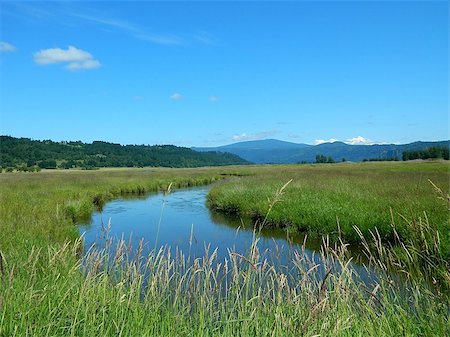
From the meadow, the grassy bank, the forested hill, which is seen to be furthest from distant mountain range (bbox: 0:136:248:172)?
the meadow

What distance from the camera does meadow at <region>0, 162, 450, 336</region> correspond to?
3.60 meters

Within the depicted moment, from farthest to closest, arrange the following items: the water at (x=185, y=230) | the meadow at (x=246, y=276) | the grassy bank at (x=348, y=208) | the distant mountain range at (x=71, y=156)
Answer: the distant mountain range at (x=71, y=156)
the water at (x=185, y=230)
the grassy bank at (x=348, y=208)
the meadow at (x=246, y=276)

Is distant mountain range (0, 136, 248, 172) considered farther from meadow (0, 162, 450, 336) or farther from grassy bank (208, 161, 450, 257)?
meadow (0, 162, 450, 336)

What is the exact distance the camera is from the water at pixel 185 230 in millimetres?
12406

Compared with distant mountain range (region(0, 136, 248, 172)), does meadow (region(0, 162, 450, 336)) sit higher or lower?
lower

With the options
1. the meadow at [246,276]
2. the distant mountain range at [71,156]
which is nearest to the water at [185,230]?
the meadow at [246,276]

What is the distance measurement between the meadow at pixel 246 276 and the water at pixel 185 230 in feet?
2.88

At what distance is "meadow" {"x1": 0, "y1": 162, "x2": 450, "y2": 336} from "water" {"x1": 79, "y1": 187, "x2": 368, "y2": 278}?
0.88 m

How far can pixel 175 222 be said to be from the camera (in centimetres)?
1920

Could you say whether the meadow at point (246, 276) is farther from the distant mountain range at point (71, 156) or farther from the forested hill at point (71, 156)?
the forested hill at point (71, 156)

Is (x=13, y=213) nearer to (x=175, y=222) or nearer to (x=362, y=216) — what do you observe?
(x=175, y=222)

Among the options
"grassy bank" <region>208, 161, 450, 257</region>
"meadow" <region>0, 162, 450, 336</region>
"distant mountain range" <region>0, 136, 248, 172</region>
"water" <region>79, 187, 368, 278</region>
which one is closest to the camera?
"meadow" <region>0, 162, 450, 336</region>

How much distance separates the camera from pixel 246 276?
4.04 m

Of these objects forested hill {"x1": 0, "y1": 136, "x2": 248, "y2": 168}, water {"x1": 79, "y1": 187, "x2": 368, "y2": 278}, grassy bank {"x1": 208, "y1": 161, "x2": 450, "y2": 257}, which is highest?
forested hill {"x1": 0, "y1": 136, "x2": 248, "y2": 168}
